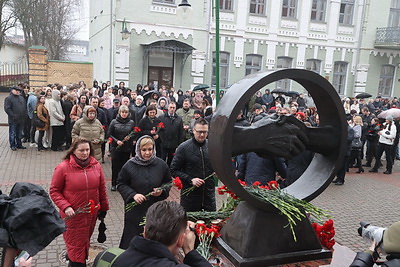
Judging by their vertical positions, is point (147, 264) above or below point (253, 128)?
below

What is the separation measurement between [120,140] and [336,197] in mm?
4976

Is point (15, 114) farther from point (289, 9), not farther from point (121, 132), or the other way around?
point (289, 9)

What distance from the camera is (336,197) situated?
8047 millimetres

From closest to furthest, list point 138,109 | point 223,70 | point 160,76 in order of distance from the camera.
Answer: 1. point 138,109
2. point 160,76
3. point 223,70

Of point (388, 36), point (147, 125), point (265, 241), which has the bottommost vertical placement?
point (265, 241)

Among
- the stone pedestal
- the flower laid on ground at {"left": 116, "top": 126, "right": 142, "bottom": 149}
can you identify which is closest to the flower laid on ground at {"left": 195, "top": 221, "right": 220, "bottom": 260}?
the stone pedestal

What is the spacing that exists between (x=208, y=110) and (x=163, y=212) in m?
7.53

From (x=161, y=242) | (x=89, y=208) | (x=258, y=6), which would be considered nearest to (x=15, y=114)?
(x=89, y=208)

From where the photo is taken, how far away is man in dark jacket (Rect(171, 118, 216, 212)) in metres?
4.65

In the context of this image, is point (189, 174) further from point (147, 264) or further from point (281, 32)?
point (281, 32)

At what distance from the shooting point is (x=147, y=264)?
5.84 ft

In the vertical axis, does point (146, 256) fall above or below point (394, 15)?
below

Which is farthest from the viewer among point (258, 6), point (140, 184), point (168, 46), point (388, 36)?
point (388, 36)

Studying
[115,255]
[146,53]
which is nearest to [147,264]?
[115,255]
